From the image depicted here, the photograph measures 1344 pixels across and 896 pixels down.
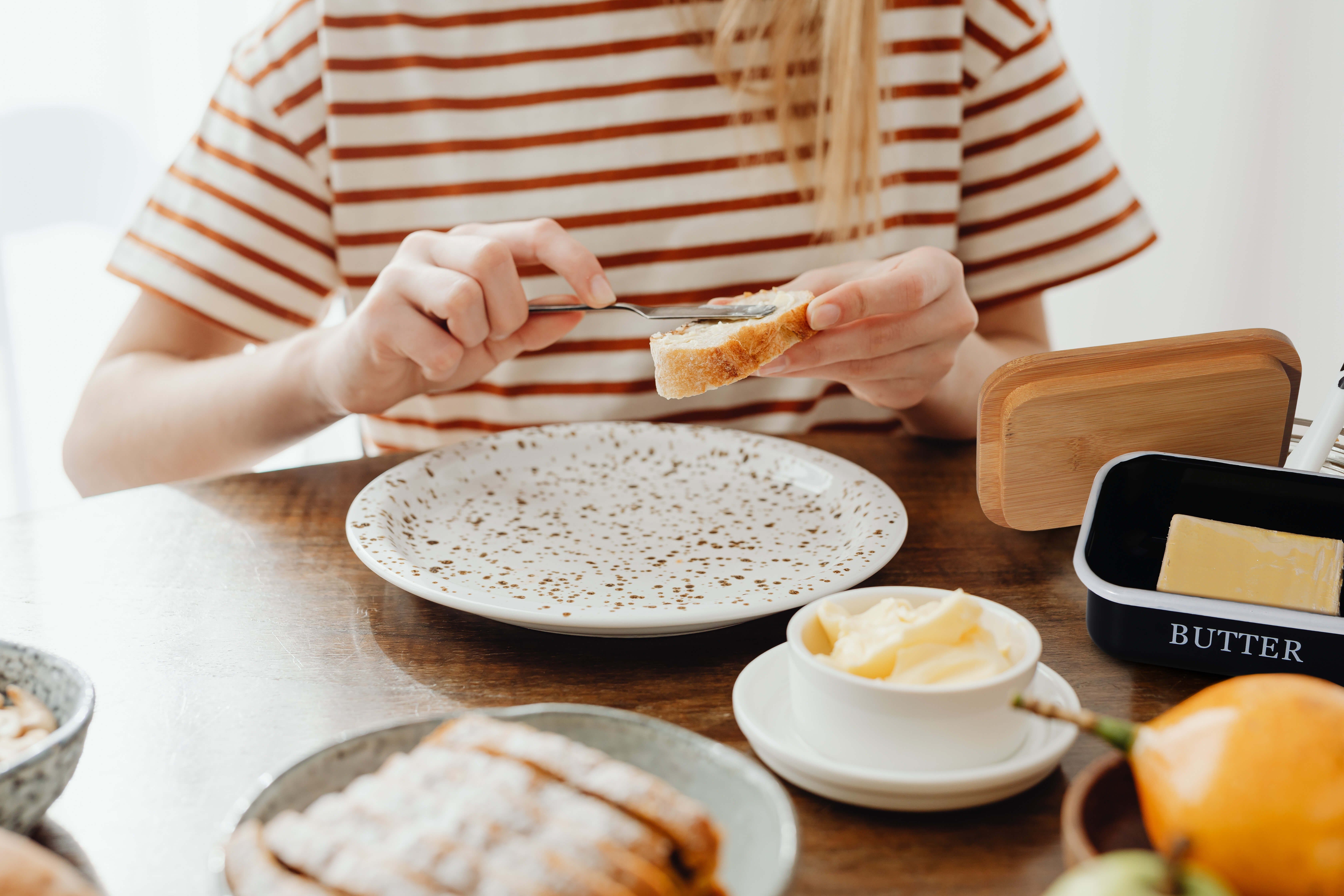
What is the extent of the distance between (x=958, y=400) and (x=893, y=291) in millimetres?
365

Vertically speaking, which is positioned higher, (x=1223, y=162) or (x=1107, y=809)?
(x=1223, y=162)

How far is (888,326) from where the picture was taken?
3.42 ft

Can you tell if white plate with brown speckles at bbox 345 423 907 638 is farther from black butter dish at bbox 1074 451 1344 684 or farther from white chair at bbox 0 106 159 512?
white chair at bbox 0 106 159 512

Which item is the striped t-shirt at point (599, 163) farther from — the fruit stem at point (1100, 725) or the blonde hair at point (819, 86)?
the fruit stem at point (1100, 725)

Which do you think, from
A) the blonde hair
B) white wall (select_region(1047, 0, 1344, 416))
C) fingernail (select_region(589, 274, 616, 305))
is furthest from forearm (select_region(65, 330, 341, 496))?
white wall (select_region(1047, 0, 1344, 416))

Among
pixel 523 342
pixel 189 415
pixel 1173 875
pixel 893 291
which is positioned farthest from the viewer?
pixel 189 415

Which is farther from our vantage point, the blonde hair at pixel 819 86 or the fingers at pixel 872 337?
the blonde hair at pixel 819 86

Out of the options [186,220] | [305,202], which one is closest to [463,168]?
[305,202]

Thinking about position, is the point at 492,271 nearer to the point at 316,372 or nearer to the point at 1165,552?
the point at 316,372

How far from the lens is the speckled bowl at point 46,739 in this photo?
481mm

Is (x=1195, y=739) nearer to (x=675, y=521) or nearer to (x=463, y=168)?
(x=675, y=521)

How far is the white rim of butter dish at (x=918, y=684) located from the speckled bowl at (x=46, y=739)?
0.40m

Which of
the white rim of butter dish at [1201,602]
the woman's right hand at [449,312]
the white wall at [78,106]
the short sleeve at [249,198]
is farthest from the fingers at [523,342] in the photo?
the white wall at [78,106]

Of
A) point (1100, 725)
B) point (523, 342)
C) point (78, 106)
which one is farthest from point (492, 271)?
point (78, 106)
